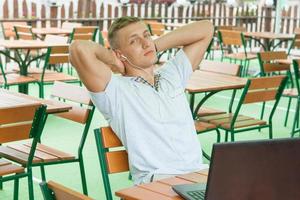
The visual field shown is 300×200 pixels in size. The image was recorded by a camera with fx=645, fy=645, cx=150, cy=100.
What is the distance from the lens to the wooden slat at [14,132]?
3564mm

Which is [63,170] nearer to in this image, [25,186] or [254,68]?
[25,186]

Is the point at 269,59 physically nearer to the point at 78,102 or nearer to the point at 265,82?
the point at 265,82

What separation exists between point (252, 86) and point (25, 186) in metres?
1.85

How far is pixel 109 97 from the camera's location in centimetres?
287

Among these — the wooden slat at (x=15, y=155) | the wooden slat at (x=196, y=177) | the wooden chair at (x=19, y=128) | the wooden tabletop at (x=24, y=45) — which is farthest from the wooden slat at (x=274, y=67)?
the wooden slat at (x=196, y=177)

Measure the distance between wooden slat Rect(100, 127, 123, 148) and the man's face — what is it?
1.12 feet

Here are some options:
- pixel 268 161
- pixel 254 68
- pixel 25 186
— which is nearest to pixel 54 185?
pixel 268 161

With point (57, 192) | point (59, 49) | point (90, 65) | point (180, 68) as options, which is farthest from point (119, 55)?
point (59, 49)

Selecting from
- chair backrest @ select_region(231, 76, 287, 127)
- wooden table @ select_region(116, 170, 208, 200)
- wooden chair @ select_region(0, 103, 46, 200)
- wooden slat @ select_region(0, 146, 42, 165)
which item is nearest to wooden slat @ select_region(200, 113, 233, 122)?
chair backrest @ select_region(231, 76, 287, 127)

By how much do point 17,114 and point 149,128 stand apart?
0.99m

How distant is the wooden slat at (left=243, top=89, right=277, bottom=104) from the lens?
4.94 meters

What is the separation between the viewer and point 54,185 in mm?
1724

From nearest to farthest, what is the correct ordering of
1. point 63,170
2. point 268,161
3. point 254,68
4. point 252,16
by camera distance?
point 268,161 → point 63,170 → point 254,68 → point 252,16

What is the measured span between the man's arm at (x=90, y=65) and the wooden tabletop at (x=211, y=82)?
2.07 meters
